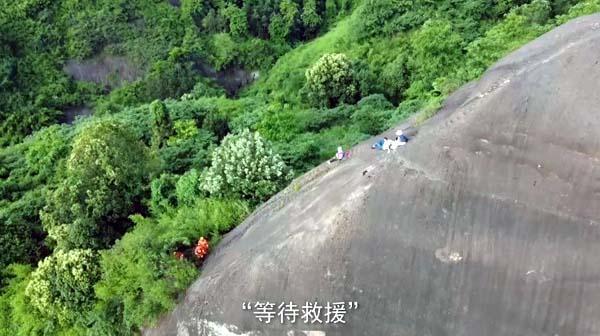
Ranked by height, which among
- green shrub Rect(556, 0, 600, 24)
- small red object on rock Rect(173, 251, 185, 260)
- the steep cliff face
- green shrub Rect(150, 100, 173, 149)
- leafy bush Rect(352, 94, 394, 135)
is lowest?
green shrub Rect(150, 100, 173, 149)

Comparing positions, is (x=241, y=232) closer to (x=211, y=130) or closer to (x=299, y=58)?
(x=211, y=130)

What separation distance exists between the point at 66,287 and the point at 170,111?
59.2 ft

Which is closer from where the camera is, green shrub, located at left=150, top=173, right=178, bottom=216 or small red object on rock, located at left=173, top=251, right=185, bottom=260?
small red object on rock, located at left=173, top=251, right=185, bottom=260

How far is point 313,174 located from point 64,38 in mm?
37589

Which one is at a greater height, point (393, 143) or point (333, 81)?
point (393, 143)

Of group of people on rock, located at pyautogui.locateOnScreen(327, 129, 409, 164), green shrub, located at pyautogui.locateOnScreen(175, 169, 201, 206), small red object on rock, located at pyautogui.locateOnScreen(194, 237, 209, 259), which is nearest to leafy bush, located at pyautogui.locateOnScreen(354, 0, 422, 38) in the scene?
green shrub, located at pyautogui.locateOnScreen(175, 169, 201, 206)

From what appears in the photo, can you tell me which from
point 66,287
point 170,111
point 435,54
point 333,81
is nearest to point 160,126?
point 170,111

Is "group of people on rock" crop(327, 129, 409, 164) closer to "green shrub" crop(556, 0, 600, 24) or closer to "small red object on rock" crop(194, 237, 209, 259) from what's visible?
"small red object on rock" crop(194, 237, 209, 259)

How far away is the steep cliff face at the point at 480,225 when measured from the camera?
1287cm

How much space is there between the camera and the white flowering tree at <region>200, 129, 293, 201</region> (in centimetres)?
2009

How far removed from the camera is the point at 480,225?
524 inches

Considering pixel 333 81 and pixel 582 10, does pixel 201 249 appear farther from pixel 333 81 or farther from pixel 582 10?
pixel 333 81

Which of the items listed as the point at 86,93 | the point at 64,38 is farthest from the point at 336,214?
the point at 64,38
